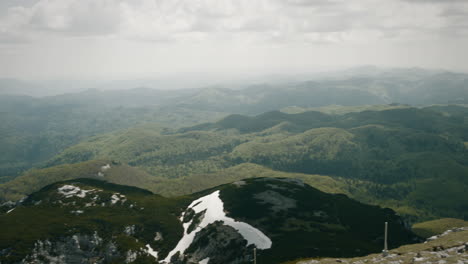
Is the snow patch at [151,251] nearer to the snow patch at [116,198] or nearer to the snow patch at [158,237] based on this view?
the snow patch at [158,237]

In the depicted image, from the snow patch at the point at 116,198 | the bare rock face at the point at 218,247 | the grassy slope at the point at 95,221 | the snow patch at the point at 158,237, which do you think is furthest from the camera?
the snow patch at the point at 116,198

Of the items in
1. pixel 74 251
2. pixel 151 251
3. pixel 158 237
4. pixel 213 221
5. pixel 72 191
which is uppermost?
pixel 213 221

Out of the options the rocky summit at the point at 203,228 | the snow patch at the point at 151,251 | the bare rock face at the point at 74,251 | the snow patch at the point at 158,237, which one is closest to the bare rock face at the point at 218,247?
the rocky summit at the point at 203,228

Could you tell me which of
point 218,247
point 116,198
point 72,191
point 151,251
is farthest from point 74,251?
point 72,191

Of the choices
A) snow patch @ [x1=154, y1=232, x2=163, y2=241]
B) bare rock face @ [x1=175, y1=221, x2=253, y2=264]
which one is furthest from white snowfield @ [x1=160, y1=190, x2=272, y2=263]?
snow patch @ [x1=154, y1=232, x2=163, y2=241]

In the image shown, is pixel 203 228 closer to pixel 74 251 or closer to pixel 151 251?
pixel 151 251

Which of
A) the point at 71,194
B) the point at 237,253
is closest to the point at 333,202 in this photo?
the point at 237,253

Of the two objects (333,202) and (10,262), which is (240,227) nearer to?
(333,202)
